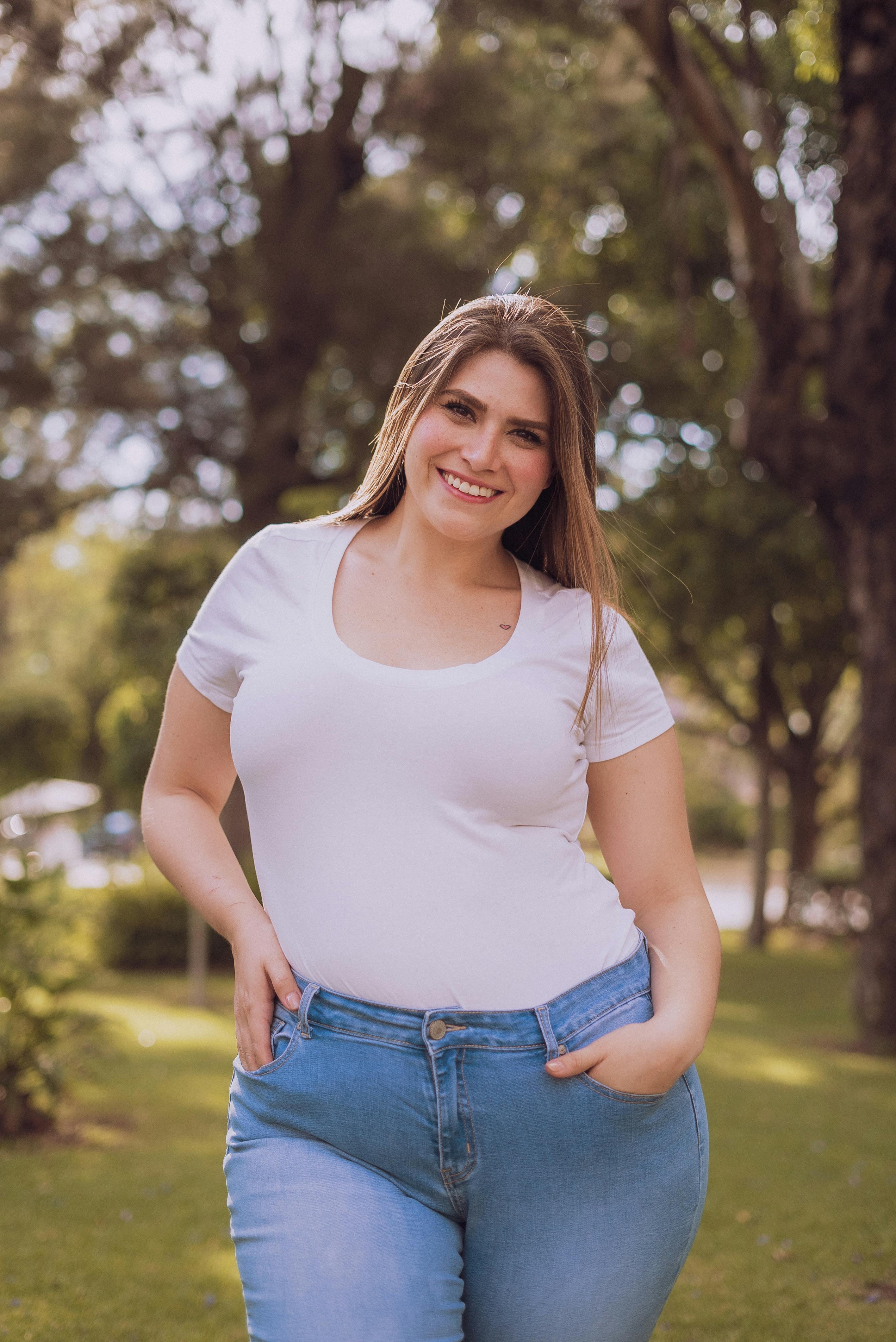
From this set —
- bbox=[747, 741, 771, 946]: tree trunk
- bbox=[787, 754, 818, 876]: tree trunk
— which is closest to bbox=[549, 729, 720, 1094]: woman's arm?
bbox=[747, 741, 771, 946]: tree trunk

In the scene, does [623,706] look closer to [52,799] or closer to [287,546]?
[287,546]

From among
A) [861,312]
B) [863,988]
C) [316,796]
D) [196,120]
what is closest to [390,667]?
[316,796]

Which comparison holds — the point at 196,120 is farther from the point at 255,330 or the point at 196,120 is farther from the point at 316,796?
the point at 316,796

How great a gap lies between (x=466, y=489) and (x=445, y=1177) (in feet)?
3.25

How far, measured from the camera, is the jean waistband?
1601mm

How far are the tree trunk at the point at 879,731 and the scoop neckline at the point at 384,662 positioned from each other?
6.44 m

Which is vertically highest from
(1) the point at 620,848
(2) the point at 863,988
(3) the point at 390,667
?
(3) the point at 390,667

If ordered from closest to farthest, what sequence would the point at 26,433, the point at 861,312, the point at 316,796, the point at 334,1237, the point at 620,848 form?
the point at 334,1237 → the point at 316,796 → the point at 620,848 → the point at 861,312 → the point at 26,433

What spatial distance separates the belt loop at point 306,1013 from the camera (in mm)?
1642

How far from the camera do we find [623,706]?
1.84m

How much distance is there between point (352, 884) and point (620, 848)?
488 millimetres

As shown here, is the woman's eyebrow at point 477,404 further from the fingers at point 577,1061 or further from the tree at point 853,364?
the tree at point 853,364

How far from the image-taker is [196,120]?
39.6ft

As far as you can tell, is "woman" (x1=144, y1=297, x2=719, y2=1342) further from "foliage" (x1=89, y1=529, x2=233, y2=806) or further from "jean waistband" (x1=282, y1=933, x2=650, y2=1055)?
"foliage" (x1=89, y1=529, x2=233, y2=806)
